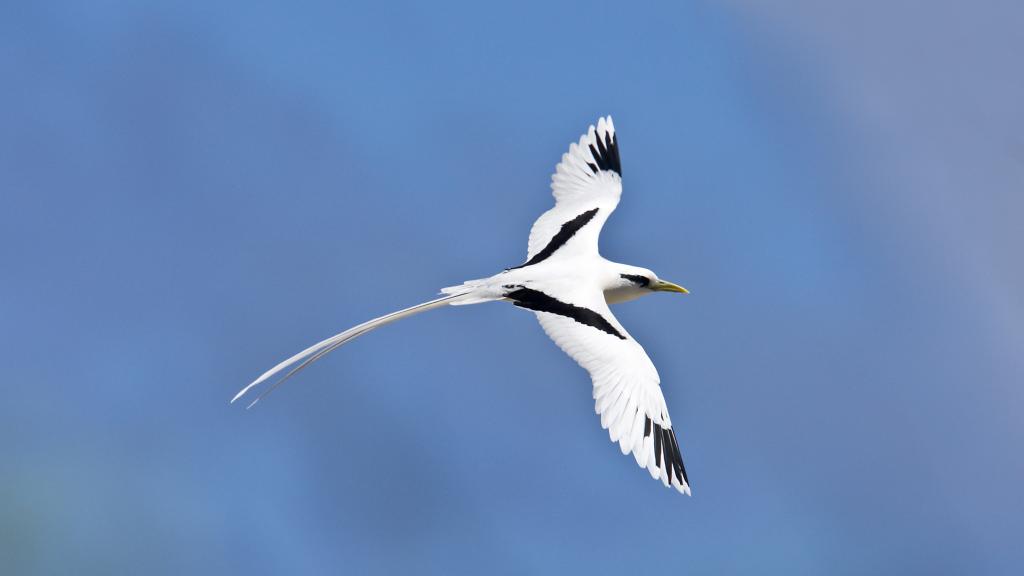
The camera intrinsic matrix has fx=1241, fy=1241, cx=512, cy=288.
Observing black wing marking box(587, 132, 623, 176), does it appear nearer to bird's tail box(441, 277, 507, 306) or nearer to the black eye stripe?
the black eye stripe

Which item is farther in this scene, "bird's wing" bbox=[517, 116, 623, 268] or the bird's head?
"bird's wing" bbox=[517, 116, 623, 268]

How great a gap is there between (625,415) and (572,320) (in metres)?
2.06

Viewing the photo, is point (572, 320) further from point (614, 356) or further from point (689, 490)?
point (689, 490)

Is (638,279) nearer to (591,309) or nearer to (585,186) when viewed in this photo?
(591,309)

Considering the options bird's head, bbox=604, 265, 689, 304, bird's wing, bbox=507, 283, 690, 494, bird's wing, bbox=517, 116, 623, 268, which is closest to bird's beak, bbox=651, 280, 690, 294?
bird's head, bbox=604, 265, 689, 304

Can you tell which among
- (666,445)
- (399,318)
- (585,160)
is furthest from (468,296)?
(585,160)

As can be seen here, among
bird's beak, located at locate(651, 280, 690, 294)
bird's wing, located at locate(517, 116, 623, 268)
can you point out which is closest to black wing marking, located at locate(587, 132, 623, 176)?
bird's wing, located at locate(517, 116, 623, 268)

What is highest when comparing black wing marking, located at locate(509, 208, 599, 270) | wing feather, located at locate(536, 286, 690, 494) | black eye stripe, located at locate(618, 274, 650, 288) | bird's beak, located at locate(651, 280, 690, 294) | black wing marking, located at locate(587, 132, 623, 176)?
black wing marking, located at locate(587, 132, 623, 176)

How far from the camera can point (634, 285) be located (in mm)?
23156

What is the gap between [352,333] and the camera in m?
20.7

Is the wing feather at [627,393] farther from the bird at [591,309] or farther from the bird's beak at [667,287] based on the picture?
the bird's beak at [667,287]

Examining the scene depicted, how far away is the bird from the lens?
789 inches

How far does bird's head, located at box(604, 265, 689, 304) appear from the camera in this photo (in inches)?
904

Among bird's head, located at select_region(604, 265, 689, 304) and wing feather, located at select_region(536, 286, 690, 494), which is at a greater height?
bird's head, located at select_region(604, 265, 689, 304)
